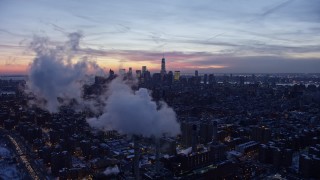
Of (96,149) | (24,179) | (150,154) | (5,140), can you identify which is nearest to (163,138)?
(150,154)

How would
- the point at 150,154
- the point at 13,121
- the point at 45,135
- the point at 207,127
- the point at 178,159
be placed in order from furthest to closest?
the point at 13,121 → the point at 45,135 → the point at 207,127 → the point at 150,154 → the point at 178,159

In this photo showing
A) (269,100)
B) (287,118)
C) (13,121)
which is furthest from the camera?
(269,100)

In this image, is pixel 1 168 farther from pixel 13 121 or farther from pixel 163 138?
pixel 13 121

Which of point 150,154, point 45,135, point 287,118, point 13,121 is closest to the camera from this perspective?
point 150,154

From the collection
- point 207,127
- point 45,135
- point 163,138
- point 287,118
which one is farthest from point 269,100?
point 45,135

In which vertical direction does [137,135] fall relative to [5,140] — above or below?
above

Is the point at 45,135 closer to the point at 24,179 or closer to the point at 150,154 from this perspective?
the point at 24,179

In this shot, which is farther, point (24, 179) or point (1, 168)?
point (1, 168)

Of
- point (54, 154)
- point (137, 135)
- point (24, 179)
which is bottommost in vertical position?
point (24, 179)

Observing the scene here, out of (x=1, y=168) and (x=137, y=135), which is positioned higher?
(x=137, y=135)
